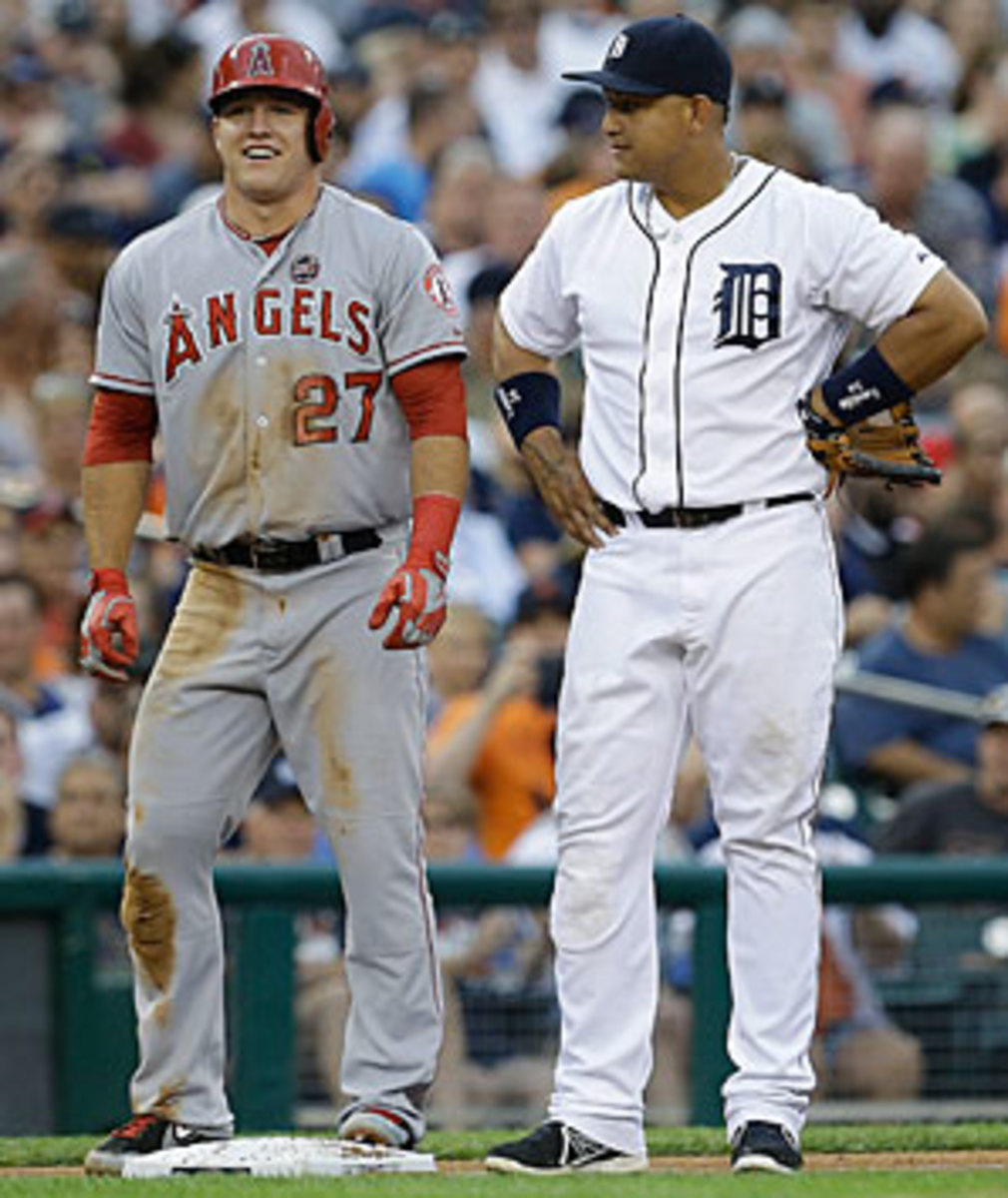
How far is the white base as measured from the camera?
5.61m

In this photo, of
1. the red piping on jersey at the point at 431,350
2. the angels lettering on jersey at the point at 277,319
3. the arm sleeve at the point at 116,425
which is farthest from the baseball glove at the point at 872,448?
the arm sleeve at the point at 116,425

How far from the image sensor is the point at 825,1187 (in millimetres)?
5266

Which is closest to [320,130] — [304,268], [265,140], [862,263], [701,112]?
[265,140]

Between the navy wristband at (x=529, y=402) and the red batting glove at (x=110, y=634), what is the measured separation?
84 cm

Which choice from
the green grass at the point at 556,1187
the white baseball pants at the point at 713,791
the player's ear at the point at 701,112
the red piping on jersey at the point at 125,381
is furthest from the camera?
the red piping on jersey at the point at 125,381

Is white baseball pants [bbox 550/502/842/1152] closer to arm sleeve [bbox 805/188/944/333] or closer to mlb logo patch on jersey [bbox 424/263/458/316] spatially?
arm sleeve [bbox 805/188/944/333]

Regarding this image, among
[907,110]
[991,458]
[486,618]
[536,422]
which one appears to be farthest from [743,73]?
[536,422]

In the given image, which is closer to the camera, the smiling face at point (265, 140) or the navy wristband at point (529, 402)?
the smiling face at point (265, 140)

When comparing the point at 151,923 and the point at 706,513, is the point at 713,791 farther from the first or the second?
the point at 151,923

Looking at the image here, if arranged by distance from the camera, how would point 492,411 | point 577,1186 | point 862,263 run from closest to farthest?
point 577,1186 → point 862,263 → point 492,411

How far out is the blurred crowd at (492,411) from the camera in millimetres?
8961

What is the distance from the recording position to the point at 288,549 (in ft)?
19.5

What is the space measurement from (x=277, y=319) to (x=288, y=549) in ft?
1.45

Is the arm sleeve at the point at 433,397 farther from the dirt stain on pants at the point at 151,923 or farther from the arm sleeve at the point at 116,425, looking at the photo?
the dirt stain on pants at the point at 151,923
